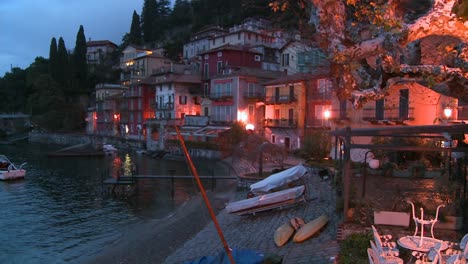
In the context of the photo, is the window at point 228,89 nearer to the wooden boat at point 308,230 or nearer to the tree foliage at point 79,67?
the wooden boat at point 308,230

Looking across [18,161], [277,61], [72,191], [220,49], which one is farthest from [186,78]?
[72,191]

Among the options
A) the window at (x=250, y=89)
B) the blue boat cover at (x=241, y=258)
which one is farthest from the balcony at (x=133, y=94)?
the blue boat cover at (x=241, y=258)

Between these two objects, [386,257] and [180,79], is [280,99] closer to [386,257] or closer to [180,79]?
[180,79]

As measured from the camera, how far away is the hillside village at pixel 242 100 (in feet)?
111

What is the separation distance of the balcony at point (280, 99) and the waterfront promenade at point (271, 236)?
2457cm

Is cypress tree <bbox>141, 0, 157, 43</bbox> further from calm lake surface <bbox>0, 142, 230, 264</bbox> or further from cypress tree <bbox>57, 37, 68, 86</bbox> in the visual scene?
calm lake surface <bbox>0, 142, 230, 264</bbox>

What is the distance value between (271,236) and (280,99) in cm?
3369

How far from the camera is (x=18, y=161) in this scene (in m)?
54.9

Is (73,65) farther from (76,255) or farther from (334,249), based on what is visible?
(334,249)

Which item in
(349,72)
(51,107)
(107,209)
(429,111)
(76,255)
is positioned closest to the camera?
(349,72)

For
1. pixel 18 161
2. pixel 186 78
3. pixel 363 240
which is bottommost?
pixel 18 161

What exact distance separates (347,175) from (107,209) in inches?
760

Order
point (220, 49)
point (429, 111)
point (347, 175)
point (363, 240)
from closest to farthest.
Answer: point (363, 240), point (347, 175), point (429, 111), point (220, 49)

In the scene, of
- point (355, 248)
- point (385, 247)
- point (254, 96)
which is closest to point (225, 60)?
point (254, 96)
